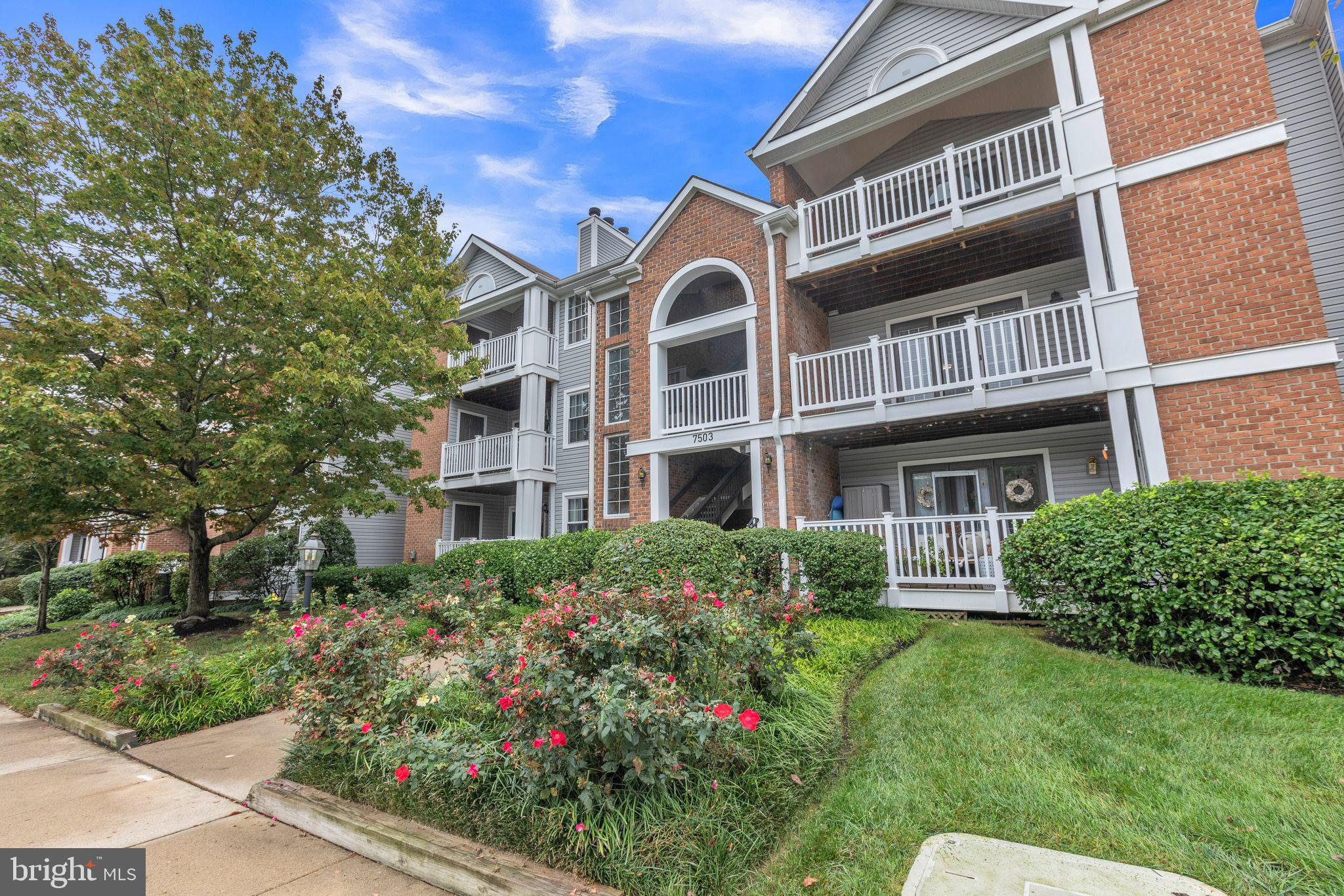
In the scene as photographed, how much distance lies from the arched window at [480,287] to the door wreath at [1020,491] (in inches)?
607

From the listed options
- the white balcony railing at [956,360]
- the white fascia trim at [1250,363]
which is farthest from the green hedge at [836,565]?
the white fascia trim at [1250,363]

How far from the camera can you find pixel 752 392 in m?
10.9

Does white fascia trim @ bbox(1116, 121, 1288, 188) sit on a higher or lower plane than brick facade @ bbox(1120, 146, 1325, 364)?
higher

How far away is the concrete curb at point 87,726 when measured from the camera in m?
5.01

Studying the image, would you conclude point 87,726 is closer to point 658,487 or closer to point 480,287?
point 658,487

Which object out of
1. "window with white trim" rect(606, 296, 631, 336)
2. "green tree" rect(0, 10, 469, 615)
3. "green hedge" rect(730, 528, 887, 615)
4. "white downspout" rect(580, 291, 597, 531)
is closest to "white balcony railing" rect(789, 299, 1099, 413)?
"green hedge" rect(730, 528, 887, 615)

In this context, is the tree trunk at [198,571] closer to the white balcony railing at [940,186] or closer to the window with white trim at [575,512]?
the window with white trim at [575,512]

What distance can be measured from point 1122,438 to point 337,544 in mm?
17911

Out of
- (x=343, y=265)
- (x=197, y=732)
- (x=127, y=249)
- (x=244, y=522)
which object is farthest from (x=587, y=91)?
(x=197, y=732)

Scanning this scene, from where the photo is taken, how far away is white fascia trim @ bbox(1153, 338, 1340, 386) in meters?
6.73

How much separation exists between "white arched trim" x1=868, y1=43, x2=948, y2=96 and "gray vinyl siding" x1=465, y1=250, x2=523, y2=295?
35.2 feet

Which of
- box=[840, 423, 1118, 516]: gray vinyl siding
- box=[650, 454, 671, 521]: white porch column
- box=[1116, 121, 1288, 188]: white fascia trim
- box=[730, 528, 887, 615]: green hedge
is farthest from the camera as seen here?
box=[650, 454, 671, 521]: white porch column

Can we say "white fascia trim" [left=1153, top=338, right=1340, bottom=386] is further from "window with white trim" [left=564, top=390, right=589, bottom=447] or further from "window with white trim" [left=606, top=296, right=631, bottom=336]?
"window with white trim" [left=564, top=390, right=589, bottom=447]

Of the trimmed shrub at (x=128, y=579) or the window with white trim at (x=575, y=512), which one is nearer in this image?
the trimmed shrub at (x=128, y=579)
